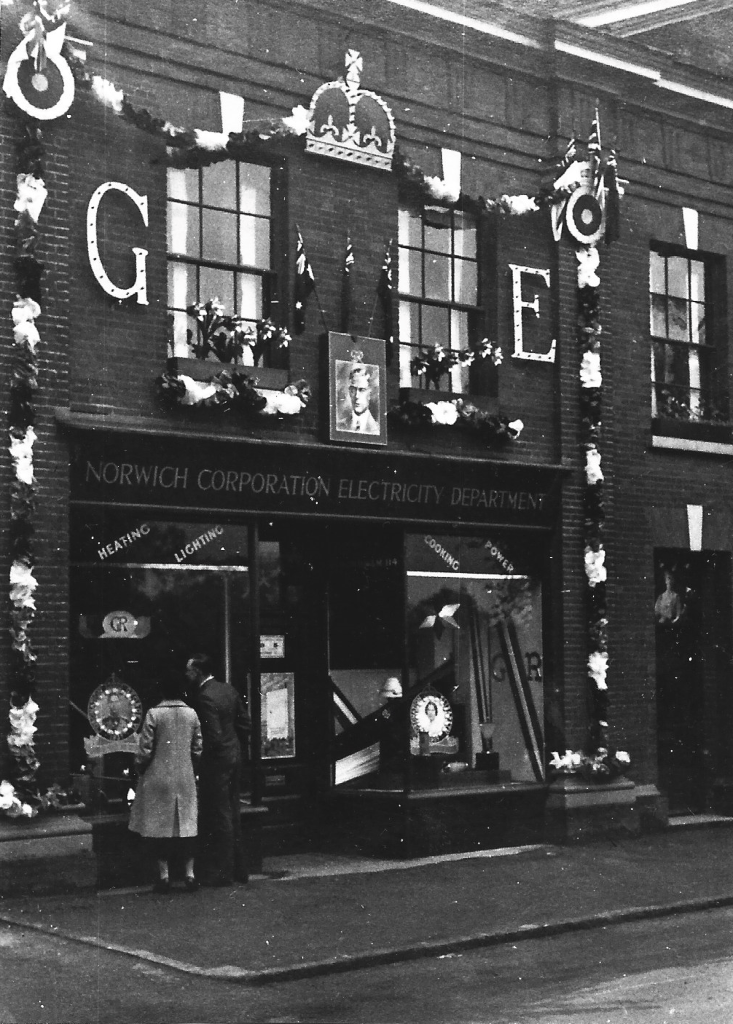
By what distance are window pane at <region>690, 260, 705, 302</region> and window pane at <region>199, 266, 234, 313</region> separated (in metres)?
6.12

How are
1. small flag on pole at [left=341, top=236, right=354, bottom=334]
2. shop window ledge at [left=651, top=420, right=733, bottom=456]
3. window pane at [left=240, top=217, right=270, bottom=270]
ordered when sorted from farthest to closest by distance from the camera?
shop window ledge at [left=651, top=420, right=733, bottom=456] < small flag on pole at [left=341, top=236, right=354, bottom=334] < window pane at [left=240, top=217, right=270, bottom=270]

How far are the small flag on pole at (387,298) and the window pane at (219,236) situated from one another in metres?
1.48

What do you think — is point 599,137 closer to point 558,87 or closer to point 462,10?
point 558,87

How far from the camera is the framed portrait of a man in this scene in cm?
A: 1445

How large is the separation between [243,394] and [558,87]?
17.2ft

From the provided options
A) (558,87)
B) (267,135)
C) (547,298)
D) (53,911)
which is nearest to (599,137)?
(558,87)

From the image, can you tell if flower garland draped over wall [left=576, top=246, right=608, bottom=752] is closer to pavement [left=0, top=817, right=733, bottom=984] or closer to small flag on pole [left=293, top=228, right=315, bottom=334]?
pavement [left=0, top=817, right=733, bottom=984]

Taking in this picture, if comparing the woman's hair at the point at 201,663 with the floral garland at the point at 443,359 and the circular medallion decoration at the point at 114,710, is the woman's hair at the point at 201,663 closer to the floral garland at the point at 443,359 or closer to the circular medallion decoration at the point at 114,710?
the circular medallion decoration at the point at 114,710

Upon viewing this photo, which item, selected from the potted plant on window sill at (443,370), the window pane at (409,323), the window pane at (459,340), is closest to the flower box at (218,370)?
the potted plant on window sill at (443,370)

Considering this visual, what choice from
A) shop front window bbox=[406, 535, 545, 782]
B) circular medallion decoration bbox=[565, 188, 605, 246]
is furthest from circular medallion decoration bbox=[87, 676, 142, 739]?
circular medallion decoration bbox=[565, 188, 605, 246]

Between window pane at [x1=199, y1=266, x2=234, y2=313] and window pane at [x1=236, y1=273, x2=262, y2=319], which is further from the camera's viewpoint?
window pane at [x1=236, y1=273, x2=262, y2=319]

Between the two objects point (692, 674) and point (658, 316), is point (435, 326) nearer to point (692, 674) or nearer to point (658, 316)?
point (658, 316)

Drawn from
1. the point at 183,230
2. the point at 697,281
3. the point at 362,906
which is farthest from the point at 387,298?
the point at 362,906

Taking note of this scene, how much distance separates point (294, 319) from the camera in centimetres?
1429
